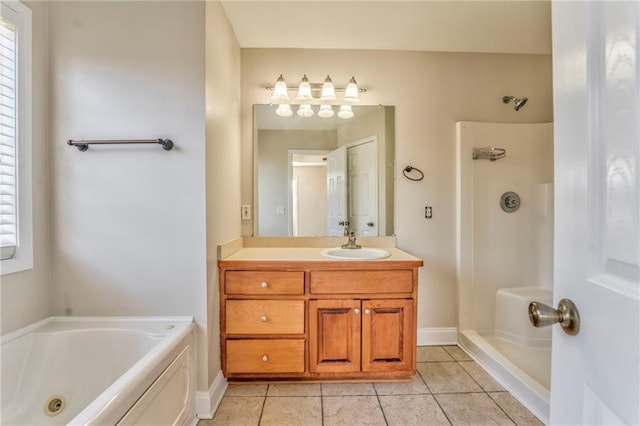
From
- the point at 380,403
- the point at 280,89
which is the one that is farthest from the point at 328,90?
the point at 380,403

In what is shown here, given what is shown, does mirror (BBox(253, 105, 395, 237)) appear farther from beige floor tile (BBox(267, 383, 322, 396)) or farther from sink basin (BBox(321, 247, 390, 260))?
beige floor tile (BBox(267, 383, 322, 396))

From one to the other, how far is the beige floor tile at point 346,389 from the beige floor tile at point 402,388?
5cm

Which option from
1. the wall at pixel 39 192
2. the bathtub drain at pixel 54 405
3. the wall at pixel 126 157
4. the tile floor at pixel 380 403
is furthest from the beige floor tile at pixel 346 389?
the wall at pixel 39 192

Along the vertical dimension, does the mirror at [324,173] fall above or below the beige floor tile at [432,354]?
above

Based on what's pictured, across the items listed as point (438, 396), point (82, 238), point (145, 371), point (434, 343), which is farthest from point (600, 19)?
point (434, 343)

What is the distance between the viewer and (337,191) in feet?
7.73

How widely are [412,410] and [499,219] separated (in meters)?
1.61

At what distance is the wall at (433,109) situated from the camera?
7.77 ft

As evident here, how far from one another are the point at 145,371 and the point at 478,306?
2.34 meters

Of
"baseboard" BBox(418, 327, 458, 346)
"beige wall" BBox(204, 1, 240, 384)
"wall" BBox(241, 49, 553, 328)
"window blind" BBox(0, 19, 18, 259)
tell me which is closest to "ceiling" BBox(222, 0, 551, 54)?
"wall" BBox(241, 49, 553, 328)

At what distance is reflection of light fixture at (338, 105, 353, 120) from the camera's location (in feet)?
7.69

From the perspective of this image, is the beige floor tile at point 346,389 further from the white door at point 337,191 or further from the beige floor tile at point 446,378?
the white door at point 337,191

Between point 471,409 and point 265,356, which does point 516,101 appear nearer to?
point 471,409

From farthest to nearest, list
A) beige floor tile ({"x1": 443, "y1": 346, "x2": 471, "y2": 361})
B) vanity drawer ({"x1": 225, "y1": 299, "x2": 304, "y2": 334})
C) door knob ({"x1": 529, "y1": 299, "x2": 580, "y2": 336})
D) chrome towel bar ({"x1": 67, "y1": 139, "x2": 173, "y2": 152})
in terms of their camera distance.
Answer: beige floor tile ({"x1": 443, "y1": 346, "x2": 471, "y2": 361})
vanity drawer ({"x1": 225, "y1": 299, "x2": 304, "y2": 334})
chrome towel bar ({"x1": 67, "y1": 139, "x2": 173, "y2": 152})
door knob ({"x1": 529, "y1": 299, "x2": 580, "y2": 336})
